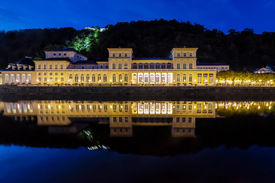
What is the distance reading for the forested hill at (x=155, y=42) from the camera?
314 ft

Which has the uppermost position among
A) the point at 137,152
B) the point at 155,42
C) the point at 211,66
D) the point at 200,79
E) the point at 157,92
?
the point at 155,42

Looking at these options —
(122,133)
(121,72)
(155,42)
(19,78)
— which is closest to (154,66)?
(121,72)

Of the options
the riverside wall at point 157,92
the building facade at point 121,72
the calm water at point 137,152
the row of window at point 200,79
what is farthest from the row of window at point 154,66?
the calm water at point 137,152

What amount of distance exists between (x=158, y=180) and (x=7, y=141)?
1037cm

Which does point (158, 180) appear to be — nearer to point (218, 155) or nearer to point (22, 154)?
point (218, 155)

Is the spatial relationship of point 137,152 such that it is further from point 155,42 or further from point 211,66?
point 155,42

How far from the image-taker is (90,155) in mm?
8266

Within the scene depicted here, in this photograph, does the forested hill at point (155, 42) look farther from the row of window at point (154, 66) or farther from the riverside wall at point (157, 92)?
the riverside wall at point (157, 92)

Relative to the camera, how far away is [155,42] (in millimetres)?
107812

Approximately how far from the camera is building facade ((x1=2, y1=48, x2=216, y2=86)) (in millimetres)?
49219

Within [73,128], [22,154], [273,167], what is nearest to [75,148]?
[22,154]

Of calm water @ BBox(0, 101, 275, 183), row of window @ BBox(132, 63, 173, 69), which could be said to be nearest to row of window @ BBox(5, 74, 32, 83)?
row of window @ BBox(132, 63, 173, 69)

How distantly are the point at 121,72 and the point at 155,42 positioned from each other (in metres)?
66.0

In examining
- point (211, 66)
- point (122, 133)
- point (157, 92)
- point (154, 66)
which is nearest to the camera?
point (122, 133)
